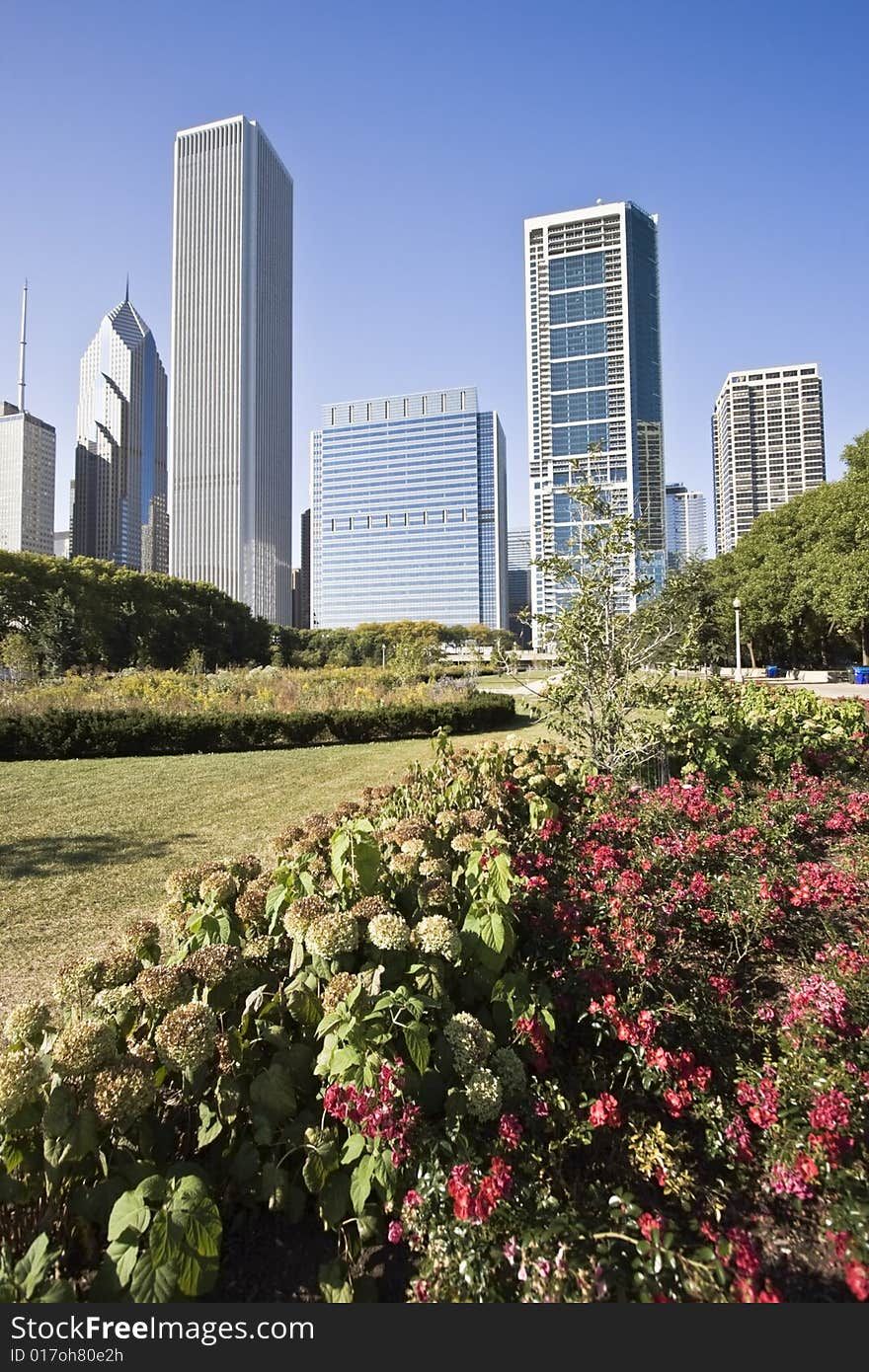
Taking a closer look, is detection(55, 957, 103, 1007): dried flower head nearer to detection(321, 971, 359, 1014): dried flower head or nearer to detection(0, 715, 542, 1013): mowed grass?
detection(321, 971, 359, 1014): dried flower head

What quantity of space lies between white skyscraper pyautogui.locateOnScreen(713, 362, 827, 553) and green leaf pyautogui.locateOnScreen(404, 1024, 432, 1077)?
10216 cm

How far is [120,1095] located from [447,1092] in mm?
777

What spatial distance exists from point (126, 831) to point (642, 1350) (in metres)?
5.80

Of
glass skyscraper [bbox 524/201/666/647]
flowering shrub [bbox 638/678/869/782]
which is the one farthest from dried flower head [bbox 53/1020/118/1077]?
glass skyscraper [bbox 524/201/666/647]

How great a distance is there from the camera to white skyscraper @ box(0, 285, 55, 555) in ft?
399

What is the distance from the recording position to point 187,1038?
1521mm

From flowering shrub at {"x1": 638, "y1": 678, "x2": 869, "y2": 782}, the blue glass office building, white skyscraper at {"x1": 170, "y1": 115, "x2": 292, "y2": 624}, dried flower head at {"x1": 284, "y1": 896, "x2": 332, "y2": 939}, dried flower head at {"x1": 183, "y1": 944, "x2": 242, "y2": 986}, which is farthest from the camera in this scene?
white skyscraper at {"x1": 170, "y1": 115, "x2": 292, "y2": 624}

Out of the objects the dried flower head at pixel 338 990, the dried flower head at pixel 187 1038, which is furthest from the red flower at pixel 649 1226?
the dried flower head at pixel 187 1038

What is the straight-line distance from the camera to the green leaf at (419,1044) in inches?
62.8

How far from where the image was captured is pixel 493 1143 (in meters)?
1.60

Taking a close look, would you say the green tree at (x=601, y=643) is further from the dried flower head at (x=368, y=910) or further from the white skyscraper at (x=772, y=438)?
the white skyscraper at (x=772, y=438)

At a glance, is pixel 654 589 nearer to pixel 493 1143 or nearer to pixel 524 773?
pixel 524 773

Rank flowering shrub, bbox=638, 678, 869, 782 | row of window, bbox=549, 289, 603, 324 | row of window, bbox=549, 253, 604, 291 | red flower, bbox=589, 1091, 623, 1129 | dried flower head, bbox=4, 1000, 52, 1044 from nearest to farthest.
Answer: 1. dried flower head, bbox=4, 1000, 52, 1044
2. red flower, bbox=589, 1091, 623, 1129
3. flowering shrub, bbox=638, 678, 869, 782
4. row of window, bbox=549, 289, 603, 324
5. row of window, bbox=549, 253, 604, 291

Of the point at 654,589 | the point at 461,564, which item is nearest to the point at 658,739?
the point at 654,589
